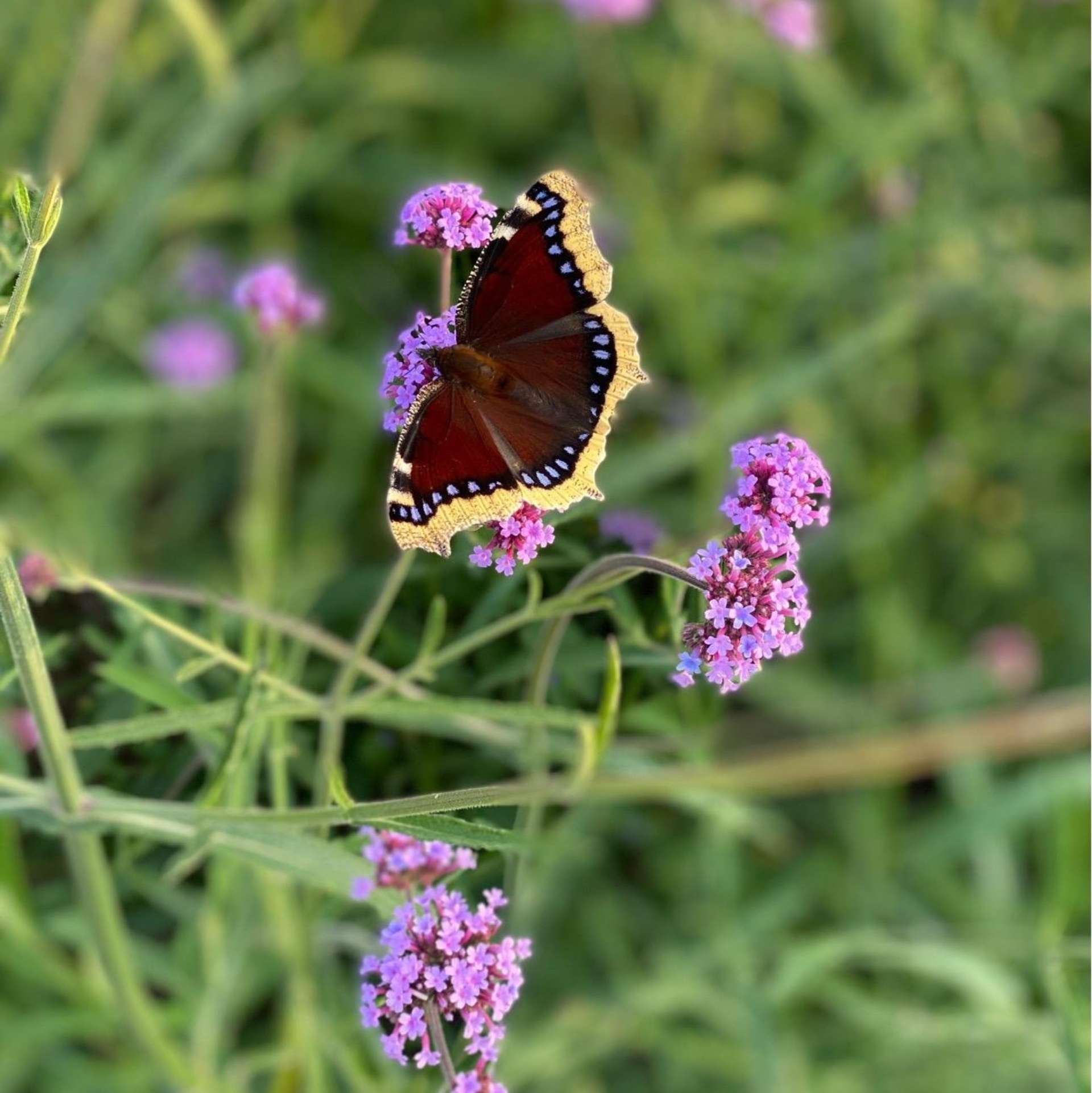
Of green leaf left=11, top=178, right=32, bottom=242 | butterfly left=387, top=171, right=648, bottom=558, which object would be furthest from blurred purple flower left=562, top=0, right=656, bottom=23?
green leaf left=11, top=178, right=32, bottom=242

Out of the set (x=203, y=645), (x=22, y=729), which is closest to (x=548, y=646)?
(x=203, y=645)

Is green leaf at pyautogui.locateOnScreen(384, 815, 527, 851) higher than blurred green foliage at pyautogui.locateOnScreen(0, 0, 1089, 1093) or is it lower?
lower

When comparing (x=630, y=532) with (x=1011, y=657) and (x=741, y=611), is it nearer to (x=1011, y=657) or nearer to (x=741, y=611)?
(x=741, y=611)

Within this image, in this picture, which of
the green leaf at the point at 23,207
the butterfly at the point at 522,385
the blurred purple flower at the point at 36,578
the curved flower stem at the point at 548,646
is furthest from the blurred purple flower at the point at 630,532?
the green leaf at the point at 23,207

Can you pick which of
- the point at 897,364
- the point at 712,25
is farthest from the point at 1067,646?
the point at 712,25

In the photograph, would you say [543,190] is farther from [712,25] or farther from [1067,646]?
[1067,646]

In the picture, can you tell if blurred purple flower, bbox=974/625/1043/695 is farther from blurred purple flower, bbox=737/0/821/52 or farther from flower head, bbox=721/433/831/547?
flower head, bbox=721/433/831/547
